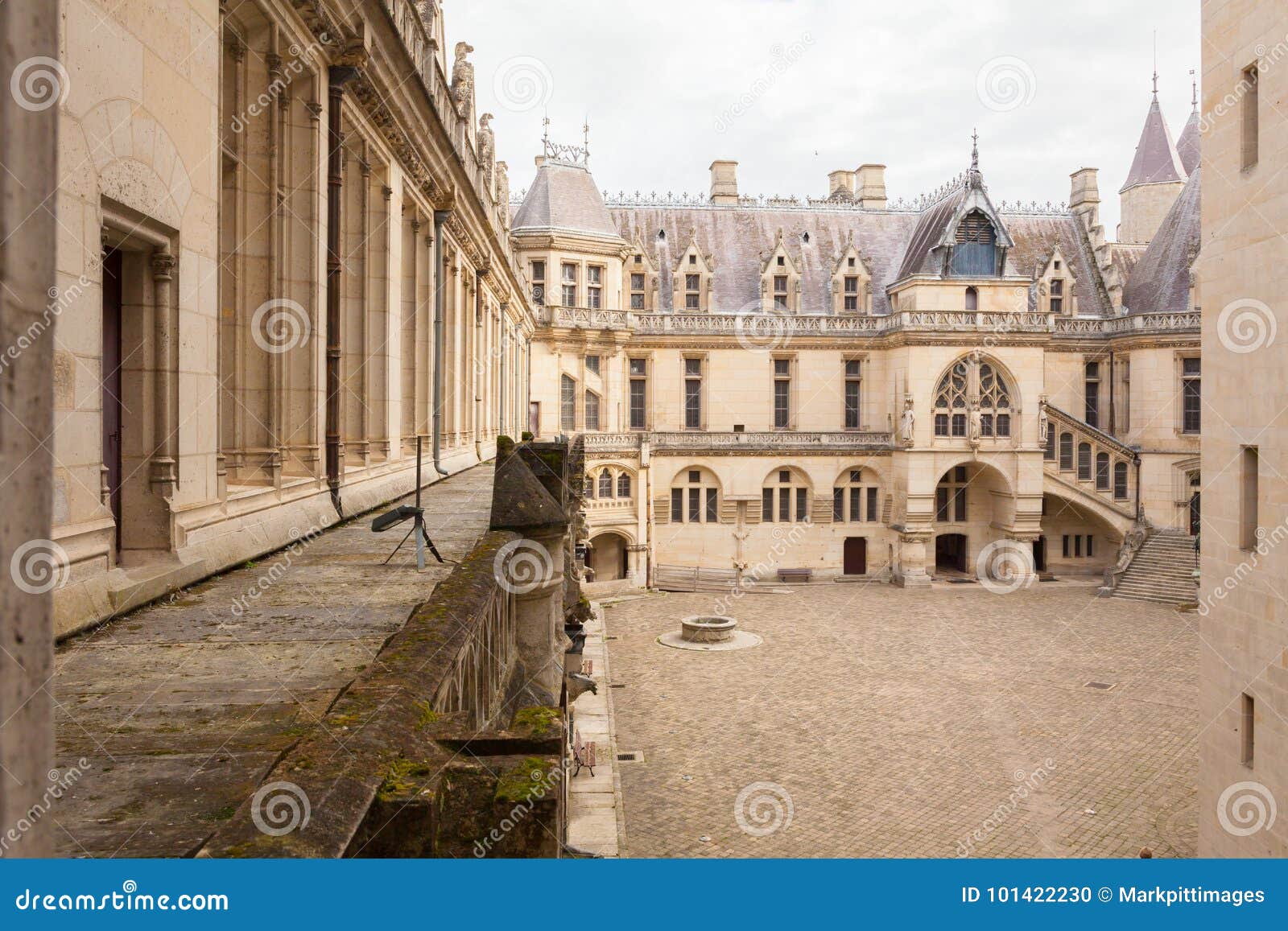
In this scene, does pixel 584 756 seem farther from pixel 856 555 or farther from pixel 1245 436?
pixel 856 555

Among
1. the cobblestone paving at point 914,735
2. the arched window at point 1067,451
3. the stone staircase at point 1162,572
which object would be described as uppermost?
the arched window at point 1067,451

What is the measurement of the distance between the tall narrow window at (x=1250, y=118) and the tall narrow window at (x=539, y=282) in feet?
109

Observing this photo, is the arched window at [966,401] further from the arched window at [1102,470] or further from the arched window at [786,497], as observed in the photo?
the arched window at [786,497]

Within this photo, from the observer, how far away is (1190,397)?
46062 mm

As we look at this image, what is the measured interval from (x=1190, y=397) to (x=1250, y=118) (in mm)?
36083

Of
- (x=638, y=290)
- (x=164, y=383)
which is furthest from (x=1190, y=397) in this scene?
(x=164, y=383)

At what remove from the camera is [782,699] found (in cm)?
2522

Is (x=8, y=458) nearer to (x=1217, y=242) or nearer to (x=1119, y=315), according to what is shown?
(x=1217, y=242)

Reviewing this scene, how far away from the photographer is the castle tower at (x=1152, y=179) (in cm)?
5725

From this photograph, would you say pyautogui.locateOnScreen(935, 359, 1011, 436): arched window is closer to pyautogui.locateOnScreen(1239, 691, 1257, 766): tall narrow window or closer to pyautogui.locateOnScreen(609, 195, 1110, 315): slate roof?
pyautogui.locateOnScreen(609, 195, 1110, 315): slate roof

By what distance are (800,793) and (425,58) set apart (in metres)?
14.3

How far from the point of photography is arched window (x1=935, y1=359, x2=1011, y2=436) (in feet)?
145

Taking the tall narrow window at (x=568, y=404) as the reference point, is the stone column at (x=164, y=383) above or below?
below

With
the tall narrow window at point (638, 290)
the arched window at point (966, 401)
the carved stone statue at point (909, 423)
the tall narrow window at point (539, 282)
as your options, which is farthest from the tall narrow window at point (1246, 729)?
the tall narrow window at point (638, 290)
